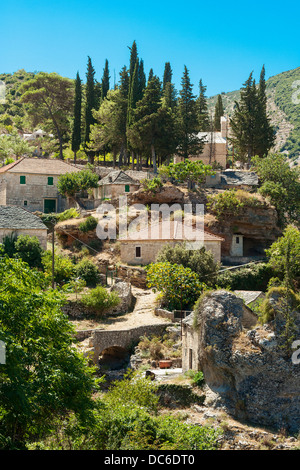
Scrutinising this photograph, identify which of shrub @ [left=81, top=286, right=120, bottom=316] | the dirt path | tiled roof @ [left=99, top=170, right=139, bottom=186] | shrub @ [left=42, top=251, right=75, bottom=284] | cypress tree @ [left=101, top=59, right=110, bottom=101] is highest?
cypress tree @ [left=101, top=59, right=110, bottom=101]

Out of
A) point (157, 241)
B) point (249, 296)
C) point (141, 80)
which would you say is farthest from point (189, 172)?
point (249, 296)

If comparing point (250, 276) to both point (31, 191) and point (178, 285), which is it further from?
point (31, 191)

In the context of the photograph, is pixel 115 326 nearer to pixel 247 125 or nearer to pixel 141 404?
pixel 141 404

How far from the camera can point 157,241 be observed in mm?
39969

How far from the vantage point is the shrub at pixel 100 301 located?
113 feet

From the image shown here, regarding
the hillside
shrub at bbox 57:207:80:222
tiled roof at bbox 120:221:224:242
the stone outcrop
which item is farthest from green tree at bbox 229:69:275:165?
the hillside

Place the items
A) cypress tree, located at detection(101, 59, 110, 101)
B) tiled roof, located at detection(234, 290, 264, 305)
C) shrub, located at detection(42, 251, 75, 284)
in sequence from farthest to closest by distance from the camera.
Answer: cypress tree, located at detection(101, 59, 110, 101) → shrub, located at detection(42, 251, 75, 284) → tiled roof, located at detection(234, 290, 264, 305)

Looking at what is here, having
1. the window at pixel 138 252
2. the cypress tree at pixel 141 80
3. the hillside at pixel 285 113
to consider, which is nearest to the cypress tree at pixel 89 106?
the cypress tree at pixel 141 80

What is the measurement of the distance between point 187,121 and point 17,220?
21.8 meters

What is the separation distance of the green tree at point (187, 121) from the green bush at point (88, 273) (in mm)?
19738

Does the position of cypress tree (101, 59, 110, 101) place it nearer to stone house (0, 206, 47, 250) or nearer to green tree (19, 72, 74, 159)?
green tree (19, 72, 74, 159)

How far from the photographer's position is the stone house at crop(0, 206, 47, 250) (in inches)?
1544

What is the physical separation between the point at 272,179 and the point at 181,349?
26.0m

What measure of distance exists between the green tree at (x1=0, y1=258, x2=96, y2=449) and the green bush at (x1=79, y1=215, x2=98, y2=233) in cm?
2452
